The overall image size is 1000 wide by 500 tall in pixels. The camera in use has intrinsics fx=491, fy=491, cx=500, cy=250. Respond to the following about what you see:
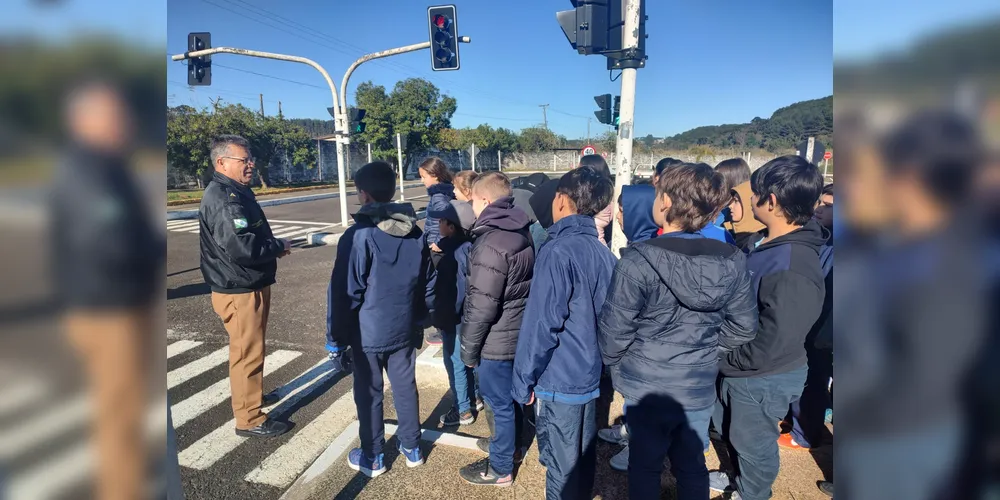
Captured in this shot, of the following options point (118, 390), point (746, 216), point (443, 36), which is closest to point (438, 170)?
point (746, 216)

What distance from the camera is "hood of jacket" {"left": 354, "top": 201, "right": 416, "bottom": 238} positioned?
2.67 metres

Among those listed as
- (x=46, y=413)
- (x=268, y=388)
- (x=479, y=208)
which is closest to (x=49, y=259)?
(x=46, y=413)

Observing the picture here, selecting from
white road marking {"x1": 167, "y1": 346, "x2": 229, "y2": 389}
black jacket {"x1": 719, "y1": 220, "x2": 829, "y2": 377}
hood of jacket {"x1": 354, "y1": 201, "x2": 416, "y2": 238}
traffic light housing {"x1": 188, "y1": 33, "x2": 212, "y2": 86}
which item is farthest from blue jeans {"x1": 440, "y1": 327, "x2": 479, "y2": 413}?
traffic light housing {"x1": 188, "y1": 33, "x2": 212, "y2": 86}

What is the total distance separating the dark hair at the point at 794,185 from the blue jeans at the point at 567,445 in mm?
1314

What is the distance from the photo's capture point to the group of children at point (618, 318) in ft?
6.93

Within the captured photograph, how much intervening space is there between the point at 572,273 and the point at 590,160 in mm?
3010

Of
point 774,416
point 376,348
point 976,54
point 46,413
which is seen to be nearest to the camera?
point 46,413

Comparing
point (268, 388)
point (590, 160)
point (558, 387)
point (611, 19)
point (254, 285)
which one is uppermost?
point (611, 19)

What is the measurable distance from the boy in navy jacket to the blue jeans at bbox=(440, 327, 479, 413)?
5.65 ft

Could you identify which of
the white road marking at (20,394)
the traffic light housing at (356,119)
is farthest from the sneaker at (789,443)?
the traffic light housing at (356,119)

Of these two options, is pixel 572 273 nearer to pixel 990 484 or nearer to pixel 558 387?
pixel 558 387

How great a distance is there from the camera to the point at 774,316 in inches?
88.7

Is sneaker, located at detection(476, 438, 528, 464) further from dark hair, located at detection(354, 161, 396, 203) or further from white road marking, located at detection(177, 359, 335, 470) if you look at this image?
dark hair, located at detection(354, 161, 396, 203)

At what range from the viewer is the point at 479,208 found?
9.88 feet
